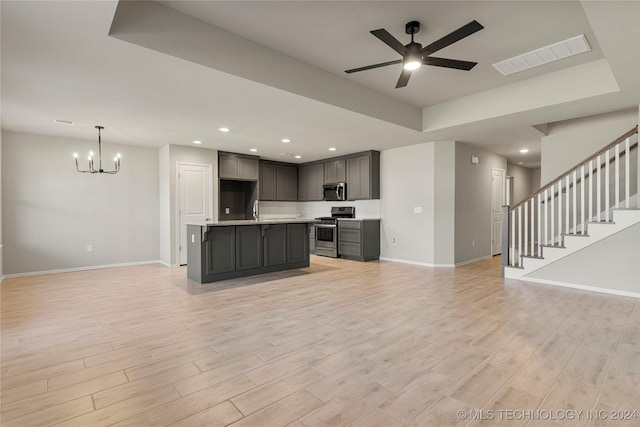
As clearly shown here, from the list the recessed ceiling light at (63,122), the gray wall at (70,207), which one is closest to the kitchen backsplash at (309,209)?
the gray wall at (70,207)

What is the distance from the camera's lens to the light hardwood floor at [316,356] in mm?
1795

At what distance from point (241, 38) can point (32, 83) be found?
7.54ft

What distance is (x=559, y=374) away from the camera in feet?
7.08

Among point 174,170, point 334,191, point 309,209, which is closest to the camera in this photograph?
point 174,170

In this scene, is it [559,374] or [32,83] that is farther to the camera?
[32,83]

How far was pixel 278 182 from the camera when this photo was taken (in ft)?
28.2

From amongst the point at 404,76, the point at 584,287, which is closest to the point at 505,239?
the point at 584,287

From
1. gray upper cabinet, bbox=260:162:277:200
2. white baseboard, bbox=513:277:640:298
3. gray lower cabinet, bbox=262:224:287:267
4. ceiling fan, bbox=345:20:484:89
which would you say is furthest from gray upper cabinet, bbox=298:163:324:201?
ceiling fan, bbox=345:20:484:89

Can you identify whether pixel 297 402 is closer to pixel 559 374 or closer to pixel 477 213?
pixel 559 374

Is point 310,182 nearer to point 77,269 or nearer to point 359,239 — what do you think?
point 359,239

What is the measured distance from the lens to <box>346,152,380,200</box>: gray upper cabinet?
706 cm

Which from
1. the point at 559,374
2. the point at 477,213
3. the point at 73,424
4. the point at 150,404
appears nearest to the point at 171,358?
the point at 150,404

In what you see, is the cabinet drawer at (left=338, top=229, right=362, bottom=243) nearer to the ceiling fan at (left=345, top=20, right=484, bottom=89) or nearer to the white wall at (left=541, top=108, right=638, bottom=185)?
the white wall at (left=541, top=108, right=638, bottom=185)

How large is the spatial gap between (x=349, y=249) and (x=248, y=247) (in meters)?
2.69
